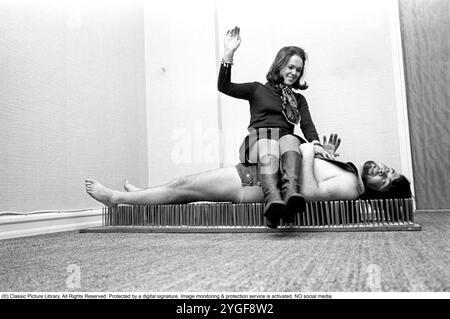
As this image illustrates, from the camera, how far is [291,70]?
1.25 metres

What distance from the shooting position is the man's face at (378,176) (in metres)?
1.08

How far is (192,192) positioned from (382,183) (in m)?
0.53

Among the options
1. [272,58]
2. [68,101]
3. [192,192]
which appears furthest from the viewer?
[272,58]

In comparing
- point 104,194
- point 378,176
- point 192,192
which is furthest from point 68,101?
point 378,176

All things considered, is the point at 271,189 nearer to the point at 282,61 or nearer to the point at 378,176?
the point at 378,176

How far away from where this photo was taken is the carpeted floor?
1.43 feet

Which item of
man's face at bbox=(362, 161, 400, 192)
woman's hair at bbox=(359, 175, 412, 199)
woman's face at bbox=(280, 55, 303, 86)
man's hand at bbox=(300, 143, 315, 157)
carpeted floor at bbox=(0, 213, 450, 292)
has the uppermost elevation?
woman's face at bbox=(280, 55, 303, 86)

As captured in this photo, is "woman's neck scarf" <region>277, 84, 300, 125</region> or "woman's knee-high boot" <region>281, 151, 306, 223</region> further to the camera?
"woman's neck scarf" <region>277, 84, 300, 125</region>

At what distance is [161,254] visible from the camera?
694mm

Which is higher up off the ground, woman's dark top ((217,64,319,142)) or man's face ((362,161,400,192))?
woman's dark top ((217,64,319,142))

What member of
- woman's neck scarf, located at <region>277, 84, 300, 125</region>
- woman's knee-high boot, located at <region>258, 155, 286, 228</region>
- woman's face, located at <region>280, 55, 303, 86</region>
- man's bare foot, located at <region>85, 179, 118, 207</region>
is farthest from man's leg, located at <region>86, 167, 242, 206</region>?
woman's face, located at <region>280, 55, 303, 86</region>

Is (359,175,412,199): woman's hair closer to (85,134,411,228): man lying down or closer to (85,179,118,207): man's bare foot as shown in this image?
(85,134,411,228): man lying down

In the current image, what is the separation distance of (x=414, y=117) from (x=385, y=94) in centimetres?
17

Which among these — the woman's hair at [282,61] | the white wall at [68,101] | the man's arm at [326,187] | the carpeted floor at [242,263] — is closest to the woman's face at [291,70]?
the woman's hair at [282,61]
